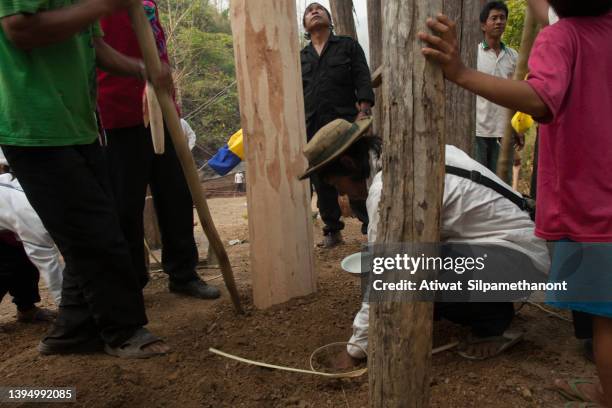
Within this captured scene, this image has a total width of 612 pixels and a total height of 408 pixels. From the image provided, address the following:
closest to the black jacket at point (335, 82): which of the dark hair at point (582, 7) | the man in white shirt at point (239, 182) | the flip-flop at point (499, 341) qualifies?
the flip-flop at point (499, 341)

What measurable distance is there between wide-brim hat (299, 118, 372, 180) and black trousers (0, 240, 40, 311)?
1.97 meters

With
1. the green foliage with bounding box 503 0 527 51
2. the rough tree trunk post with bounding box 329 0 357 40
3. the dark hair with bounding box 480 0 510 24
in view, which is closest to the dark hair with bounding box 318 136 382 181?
the dark hair with bounding box 480 0 510 24

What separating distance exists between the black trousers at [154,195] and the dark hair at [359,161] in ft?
3.91

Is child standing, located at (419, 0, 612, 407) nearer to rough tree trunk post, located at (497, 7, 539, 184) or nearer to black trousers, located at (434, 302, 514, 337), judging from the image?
black trousers, located at (434, 302, 514, 337)

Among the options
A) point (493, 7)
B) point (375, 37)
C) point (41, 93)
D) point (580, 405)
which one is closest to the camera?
point (580, 405)

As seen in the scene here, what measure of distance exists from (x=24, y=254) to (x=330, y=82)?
264cm

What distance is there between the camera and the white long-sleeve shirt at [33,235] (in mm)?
2840

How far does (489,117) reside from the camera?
4.66 metres

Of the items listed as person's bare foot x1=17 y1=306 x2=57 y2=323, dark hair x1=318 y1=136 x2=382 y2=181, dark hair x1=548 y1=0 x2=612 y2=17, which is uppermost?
dark hair x1=548 y1=0 x2=612 y2=17

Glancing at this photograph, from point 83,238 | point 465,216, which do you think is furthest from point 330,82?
point 83,238

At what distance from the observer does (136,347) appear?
2.39m

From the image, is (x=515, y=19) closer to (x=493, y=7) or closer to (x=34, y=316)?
(x=493, y=7)

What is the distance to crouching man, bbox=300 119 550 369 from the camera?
2.15 meters

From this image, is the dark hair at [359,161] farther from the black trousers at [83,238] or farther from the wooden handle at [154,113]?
the black trousers at [83,238]
